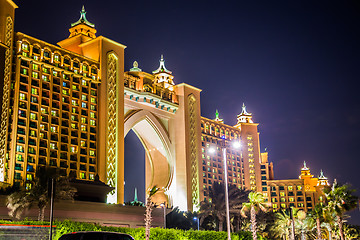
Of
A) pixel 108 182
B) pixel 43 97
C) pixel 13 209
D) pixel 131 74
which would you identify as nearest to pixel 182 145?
pixel 131 74

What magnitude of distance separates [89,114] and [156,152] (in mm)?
21370

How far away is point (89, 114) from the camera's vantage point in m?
66.1

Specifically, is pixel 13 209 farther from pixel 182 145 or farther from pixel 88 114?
pixel 182 145

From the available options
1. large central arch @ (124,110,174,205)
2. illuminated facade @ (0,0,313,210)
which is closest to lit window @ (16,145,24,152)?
illuminated facade @ (0,0,313,210)

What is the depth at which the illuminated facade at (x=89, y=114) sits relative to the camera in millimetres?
57406

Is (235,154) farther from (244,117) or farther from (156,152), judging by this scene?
(156,152)

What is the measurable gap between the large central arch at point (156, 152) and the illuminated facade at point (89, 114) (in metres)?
0.17

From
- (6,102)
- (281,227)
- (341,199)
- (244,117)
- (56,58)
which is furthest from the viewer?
(244,117)

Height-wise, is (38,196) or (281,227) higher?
(38,196)

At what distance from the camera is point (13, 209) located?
1649 inches

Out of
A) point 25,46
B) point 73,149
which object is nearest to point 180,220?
point 73,149

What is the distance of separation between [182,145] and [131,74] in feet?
49.9

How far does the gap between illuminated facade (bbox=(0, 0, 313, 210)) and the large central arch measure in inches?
6.8

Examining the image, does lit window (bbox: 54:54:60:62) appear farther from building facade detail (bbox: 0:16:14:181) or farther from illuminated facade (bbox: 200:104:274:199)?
illuminated facade (bbox: 200:104:274:199)
